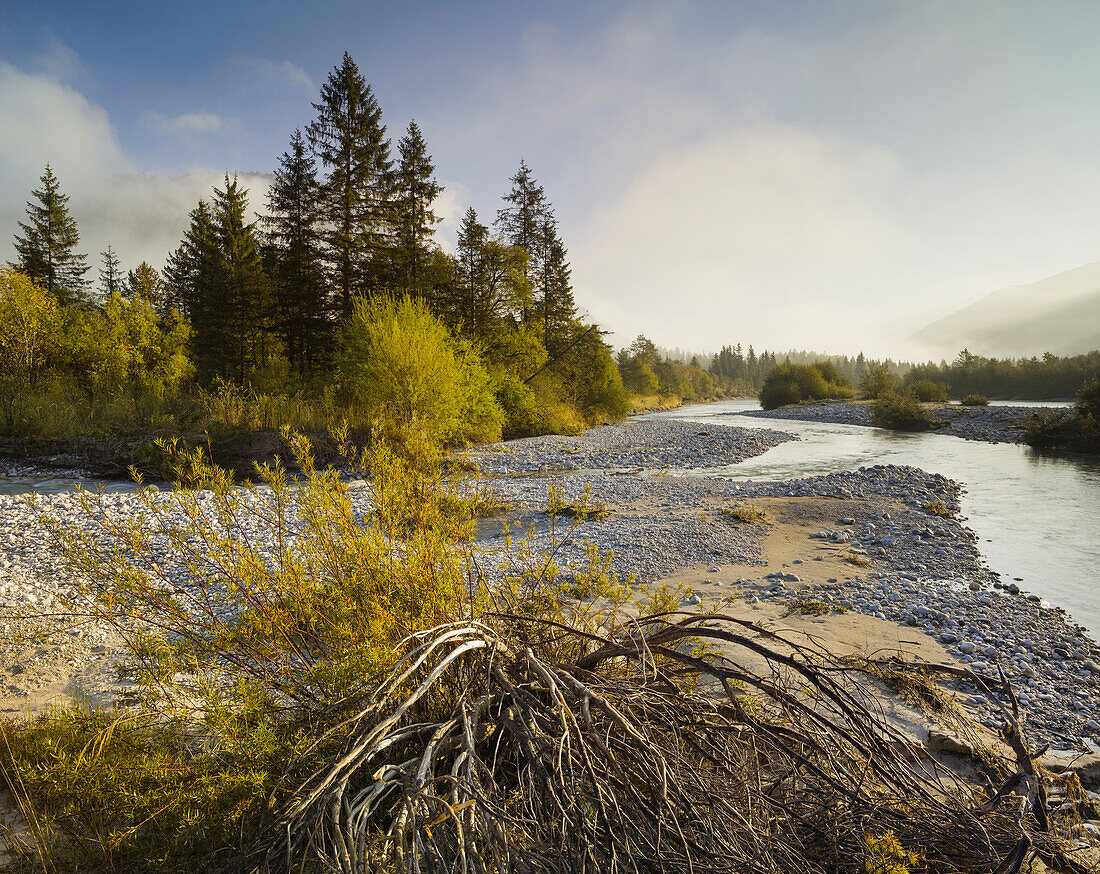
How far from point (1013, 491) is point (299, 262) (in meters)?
27.6

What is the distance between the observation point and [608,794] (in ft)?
5.54

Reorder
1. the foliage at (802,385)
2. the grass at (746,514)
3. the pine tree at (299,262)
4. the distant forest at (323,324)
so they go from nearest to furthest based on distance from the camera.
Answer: the grass at (746,514) → the distant forest at (323,324) → the pine tree at (299,262) → the foliage at (802,385)

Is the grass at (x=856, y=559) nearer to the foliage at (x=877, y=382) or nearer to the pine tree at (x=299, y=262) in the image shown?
the pine tree at (x=299, y=262)

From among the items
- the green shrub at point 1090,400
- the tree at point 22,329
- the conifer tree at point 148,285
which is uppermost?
the conifer tree at point 148,285

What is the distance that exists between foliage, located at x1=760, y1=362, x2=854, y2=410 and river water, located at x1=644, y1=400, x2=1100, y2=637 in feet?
79.8

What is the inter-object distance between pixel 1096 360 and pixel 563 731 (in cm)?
5302

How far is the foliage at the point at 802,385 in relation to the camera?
161 ft

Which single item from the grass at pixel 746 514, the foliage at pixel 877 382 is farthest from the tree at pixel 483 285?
the foliage at pixel 877 382

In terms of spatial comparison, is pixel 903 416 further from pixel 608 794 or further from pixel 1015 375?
pixel 608 794

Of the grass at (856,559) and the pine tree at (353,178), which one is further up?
the pine tree at (353,178)

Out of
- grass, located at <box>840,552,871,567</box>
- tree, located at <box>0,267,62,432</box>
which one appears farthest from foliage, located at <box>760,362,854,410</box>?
tree, located at <box>0,267,62,432</box>

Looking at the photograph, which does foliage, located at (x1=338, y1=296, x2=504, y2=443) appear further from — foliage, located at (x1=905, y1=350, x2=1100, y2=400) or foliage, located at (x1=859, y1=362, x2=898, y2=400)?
foliage, located at (x1=905, y1=350, x2=1100, y2=400)

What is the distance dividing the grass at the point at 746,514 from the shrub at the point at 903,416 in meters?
26.3

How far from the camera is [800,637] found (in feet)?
14.6
